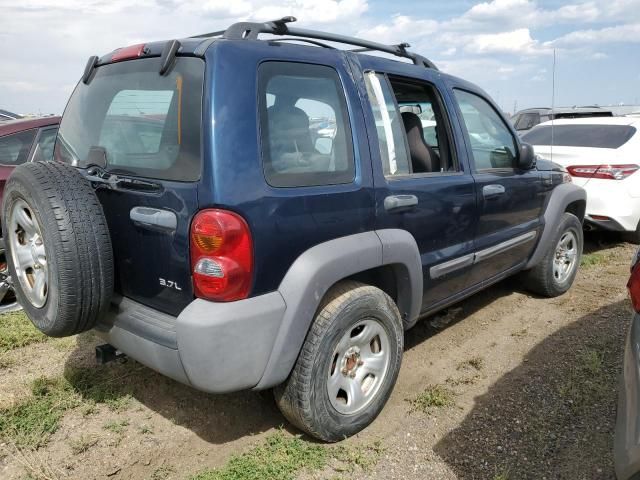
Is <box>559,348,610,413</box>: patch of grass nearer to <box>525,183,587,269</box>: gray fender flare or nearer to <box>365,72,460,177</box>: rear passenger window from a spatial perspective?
<box>525,183,587,269</box>: gray fender flare

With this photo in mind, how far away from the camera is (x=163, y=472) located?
8.20ft

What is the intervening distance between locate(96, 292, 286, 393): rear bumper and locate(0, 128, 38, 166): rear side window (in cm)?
312

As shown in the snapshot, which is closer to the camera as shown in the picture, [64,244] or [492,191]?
[64,244]

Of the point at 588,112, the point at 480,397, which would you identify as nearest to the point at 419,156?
the point at 480,397

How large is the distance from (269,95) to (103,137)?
94 cm

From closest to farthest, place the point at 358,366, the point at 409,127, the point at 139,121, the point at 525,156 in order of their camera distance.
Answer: the point at 139,121 → the point at 358,366 → the point at 409,127 → the point at 525,156

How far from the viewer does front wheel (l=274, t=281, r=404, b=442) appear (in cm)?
246

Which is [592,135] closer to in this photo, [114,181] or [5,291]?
[114,181]

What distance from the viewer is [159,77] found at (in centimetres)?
240

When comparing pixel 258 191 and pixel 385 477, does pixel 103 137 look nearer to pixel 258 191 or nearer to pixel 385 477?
pixel 258 191

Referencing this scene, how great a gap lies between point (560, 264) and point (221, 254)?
Answer: 12.3 ft

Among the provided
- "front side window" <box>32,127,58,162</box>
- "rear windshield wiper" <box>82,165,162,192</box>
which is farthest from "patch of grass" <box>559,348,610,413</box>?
"front side window" <box>32,127,58,162</box>

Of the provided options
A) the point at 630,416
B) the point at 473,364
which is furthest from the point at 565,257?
the point at 630,416

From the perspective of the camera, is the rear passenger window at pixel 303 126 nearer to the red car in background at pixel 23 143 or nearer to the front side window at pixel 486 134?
the front side window at pixel 486 134
